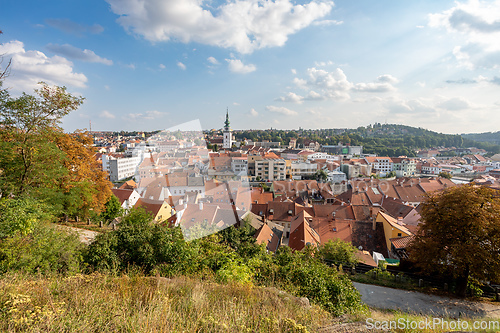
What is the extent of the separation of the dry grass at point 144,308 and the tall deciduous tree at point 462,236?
5.50 m

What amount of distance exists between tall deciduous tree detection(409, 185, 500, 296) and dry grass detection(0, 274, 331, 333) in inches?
217

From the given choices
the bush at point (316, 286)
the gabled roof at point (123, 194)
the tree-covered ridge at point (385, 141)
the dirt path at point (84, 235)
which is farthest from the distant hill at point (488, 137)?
the dirt path at point (84, 235)

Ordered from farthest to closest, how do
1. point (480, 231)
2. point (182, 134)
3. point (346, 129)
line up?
point (346, 129), point (182, 134), point (480, 231)

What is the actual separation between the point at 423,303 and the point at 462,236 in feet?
7.11

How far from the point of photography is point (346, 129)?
184875 millimetres

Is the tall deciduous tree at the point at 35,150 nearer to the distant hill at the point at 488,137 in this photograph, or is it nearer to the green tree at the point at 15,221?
the green tree at the point at 15,221

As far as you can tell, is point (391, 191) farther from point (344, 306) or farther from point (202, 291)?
point (202, 291)

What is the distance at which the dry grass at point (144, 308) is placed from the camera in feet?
7.32

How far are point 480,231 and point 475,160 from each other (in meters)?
102

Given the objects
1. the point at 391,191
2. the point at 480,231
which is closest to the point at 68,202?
the point at 480,231

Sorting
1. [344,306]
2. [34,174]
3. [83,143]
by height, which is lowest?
[344,306]

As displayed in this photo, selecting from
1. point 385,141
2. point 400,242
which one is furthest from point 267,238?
point 385,141

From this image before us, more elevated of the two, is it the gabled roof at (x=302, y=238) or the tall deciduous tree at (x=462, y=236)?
the tall deciduous tree at (x=462, y=236)

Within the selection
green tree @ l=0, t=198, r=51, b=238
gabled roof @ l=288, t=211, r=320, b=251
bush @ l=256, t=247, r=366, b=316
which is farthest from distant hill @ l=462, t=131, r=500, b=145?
green tree @ l=0, t=198, r=51, b=238
